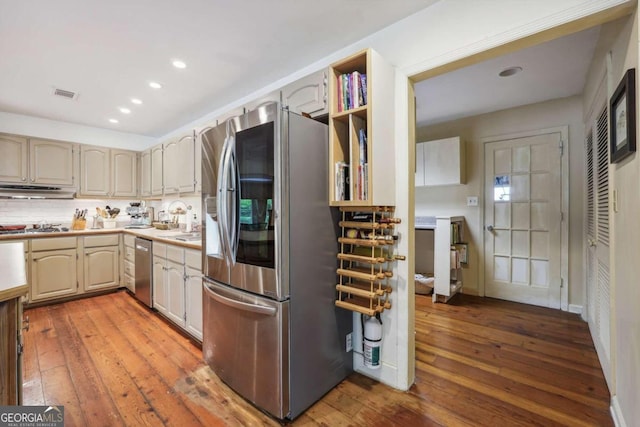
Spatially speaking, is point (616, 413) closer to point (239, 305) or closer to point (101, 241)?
point (239, 305)

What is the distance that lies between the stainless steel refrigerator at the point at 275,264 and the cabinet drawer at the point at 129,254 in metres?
2.26

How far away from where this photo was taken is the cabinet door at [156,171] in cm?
389

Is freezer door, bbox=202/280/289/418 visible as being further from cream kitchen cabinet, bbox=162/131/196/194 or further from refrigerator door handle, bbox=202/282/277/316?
cream kitchen cabinet, bbox=162/131/196/194

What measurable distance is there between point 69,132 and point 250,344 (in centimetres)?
429

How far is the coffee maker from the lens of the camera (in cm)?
441

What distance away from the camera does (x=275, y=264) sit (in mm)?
1505

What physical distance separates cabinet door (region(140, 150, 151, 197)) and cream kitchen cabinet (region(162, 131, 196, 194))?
0.52 meters

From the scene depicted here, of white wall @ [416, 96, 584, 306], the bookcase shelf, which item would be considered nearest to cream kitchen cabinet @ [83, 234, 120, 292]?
the bookcase shelf

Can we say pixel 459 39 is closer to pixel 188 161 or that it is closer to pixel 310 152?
pixel 310 152

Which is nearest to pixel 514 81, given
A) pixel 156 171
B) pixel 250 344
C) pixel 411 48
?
pixel 411 48

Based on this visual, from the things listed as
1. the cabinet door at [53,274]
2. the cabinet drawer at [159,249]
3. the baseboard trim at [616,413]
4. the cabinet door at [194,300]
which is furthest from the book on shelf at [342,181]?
the cabinet door at [53,274]

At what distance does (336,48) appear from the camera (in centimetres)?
215

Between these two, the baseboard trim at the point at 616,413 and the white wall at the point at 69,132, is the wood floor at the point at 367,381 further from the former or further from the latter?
the white wall at the point at 69,132

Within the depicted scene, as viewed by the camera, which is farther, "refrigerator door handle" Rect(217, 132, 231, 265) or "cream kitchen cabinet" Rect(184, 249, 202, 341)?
"cream kitchen cabinet" Rect(184, 249, 202, 341)
